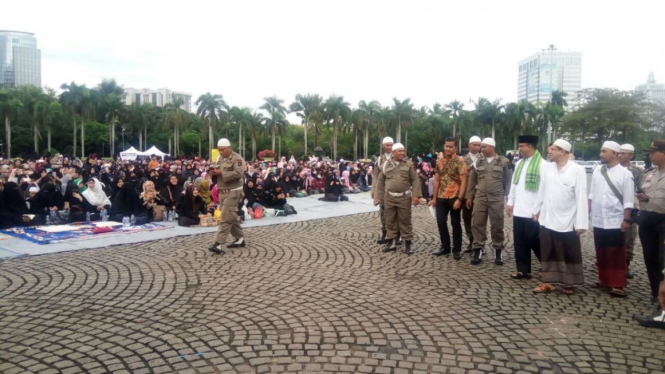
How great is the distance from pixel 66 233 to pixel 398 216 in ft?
20.7

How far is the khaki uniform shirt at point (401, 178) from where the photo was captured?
7949 millimetres

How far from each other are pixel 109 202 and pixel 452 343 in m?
10.5

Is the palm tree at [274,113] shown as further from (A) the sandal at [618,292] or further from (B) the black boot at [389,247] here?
(A) the sandal at [618,292]

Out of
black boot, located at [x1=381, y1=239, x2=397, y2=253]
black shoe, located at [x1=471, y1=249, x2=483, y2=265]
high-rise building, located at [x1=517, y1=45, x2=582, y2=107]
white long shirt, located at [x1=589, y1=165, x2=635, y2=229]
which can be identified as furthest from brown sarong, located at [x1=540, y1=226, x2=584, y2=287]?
high-rise building, located at [x1=517, y1=45, x2=582, y2=107]

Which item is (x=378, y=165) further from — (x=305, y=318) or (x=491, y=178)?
(x=305, y=318)

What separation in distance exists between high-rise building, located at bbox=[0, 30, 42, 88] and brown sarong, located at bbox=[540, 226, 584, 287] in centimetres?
13111

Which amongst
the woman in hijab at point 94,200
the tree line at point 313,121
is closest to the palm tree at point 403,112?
the tree line at point 313,121

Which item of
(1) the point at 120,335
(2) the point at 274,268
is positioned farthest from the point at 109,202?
(1) the point at 120,335

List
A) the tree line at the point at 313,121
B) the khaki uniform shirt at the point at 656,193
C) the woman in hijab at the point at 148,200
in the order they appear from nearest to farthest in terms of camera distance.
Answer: the khaki uniform shirt at the point at 656,193 → the woman in hijab at the point at 148,200 → the tree line at the point at 313,121

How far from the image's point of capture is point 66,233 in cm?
957

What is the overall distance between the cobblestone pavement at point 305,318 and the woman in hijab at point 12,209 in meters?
3.63

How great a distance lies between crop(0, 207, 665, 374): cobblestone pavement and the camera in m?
3.83

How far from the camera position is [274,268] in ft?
22.5

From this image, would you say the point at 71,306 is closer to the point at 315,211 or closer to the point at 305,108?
the point at 315,211
